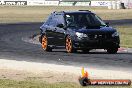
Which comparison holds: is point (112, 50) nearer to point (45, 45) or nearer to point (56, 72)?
point (45, 45)

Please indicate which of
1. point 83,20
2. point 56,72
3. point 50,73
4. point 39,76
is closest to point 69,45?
point 83,20

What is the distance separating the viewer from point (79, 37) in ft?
68.7

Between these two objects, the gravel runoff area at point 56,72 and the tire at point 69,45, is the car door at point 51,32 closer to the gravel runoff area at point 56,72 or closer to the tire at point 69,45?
the tire at point 69,45

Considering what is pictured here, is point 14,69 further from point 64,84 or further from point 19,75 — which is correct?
point 64,84

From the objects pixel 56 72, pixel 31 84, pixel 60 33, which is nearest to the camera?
pixel 31 84

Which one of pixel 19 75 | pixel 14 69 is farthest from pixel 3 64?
pixel 19 75

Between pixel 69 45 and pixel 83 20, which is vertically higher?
pixel 83 20

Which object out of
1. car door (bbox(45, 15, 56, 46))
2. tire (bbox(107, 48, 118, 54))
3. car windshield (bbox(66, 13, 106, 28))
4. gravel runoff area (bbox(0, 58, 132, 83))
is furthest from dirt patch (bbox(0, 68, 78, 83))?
car door (bbox(45, 15, 56, 46))

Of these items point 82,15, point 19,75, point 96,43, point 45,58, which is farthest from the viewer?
point 82,15

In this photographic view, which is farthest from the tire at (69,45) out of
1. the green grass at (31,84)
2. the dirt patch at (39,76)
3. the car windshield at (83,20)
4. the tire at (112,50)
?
the green grass at (31,84)

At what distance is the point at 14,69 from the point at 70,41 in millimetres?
5806

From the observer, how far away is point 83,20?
22.1m

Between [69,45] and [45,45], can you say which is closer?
[69,45]

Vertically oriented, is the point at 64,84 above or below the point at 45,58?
above
